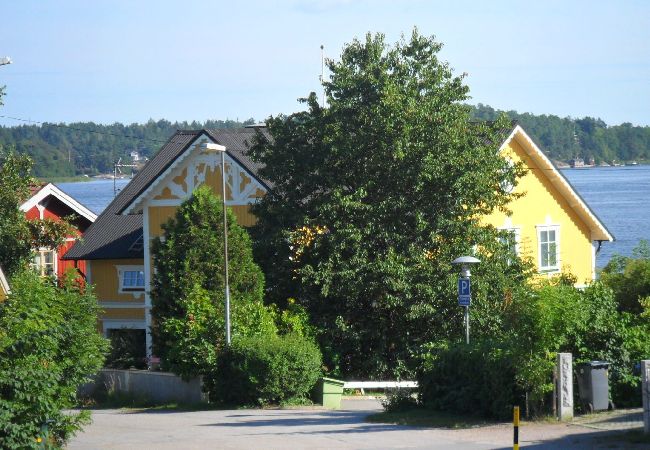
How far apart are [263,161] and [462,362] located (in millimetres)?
13754

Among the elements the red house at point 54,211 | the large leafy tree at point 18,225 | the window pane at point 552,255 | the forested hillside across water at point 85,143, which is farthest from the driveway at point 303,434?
the forested hillside across water at point 85,143

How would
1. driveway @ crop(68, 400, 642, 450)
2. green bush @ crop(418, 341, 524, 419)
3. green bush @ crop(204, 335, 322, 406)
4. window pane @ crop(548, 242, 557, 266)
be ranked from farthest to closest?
window pane @ crop(548, 242, 557, 266) → green bush @ crop(204, 335, 322, 406) → green bush @ crop(418, 341, 524, 419) → driveway @ crop(68, 400, 642, 450)

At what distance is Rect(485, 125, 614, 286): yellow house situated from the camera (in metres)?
42.4

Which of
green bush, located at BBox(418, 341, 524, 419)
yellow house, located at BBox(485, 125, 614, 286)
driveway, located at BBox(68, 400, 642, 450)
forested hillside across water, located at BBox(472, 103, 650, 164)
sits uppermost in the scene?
forested hillside across water, located at BBox(472, 103, 650, 164)

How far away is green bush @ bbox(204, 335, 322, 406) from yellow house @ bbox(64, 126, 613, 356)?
442 inches

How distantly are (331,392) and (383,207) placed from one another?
677 centimetres

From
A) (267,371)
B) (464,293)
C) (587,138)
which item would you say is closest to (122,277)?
(267,371)

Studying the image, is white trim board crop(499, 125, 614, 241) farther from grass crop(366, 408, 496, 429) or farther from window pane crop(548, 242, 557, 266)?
grass crop(366, 408, 496, 429)

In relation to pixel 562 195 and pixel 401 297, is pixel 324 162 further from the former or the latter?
pixel 562 195

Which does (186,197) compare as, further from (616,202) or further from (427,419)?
(616,202)

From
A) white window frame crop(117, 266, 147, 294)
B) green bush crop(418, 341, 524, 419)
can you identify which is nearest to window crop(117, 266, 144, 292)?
white window frame crop(117, 266, 147, 294)

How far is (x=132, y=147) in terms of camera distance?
18462 cm

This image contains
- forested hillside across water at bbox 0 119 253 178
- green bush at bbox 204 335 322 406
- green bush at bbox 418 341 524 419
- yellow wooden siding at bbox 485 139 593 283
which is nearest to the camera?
green bush at bbox 418 341 524 419

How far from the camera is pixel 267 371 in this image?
2673cm
